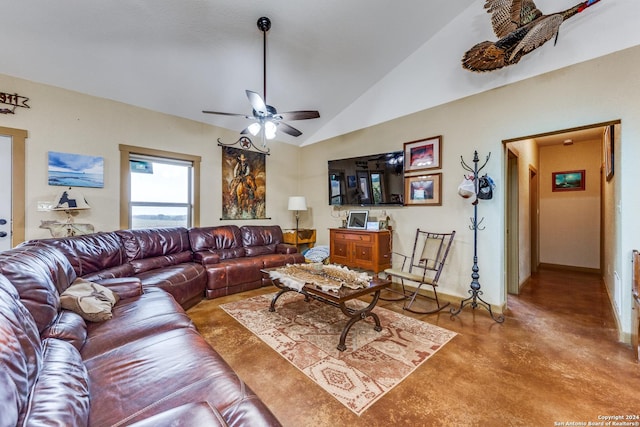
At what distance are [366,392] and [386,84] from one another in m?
4.24

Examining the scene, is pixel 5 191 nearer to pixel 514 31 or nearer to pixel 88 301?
pixel 88 301

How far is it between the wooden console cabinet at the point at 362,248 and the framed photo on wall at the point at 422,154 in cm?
109

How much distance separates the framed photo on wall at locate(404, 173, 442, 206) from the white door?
5.12 metres

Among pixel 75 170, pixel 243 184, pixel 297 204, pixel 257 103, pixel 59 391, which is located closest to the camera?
pixel 59 391

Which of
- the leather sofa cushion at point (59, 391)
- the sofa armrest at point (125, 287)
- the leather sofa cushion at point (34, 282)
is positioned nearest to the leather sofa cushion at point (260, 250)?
the sofa armrest at point (125, 287)

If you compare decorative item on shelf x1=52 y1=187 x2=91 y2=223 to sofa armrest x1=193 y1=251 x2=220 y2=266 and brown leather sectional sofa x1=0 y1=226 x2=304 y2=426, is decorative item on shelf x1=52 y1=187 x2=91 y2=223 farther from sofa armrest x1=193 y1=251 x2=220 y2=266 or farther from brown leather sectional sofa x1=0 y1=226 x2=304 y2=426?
sofa armrest x1=193 y1=251 x2=220 y2=266

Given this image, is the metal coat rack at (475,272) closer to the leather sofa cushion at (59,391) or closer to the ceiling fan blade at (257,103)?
the ceiling fan blade at (257,103)

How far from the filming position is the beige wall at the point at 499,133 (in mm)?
2422

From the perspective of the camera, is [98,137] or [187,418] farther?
[98,137]

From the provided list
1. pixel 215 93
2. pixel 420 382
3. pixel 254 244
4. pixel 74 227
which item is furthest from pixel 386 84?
pixel 74 227

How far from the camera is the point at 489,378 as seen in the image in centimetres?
192

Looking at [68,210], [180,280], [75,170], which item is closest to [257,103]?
[180,280]

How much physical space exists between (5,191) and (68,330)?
2952mm

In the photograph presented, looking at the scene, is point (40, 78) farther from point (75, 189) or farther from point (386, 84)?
point (386, 84)
